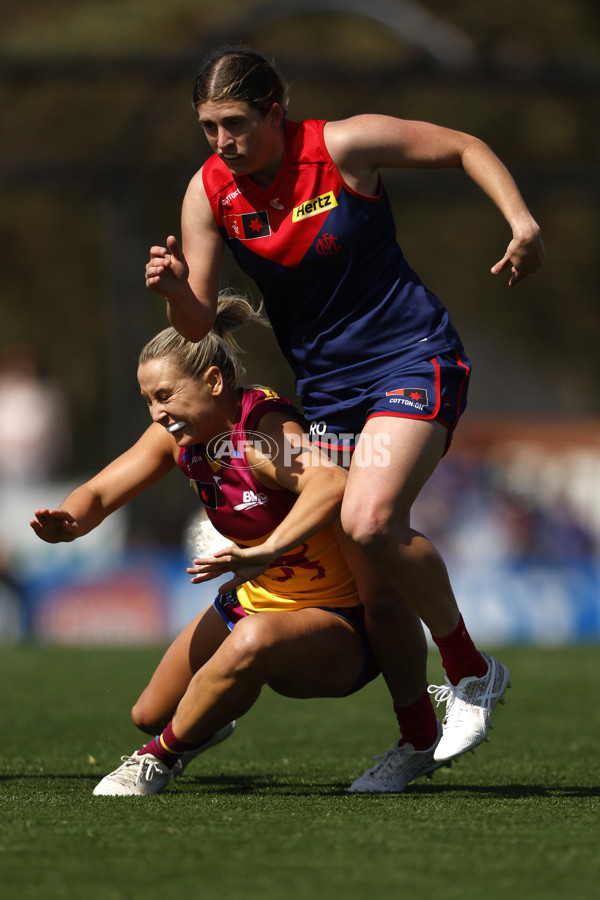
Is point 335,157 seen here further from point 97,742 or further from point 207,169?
point 97,742

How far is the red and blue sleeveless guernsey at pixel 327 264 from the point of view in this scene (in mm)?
3920

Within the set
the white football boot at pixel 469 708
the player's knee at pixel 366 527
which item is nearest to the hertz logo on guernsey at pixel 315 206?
the player's knee at pixel 366 527

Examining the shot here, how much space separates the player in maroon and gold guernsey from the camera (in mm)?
3732

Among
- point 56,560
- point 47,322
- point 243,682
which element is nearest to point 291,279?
point 243,682

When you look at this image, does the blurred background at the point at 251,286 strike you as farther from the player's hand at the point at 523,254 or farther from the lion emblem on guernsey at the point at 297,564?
the player's hand at the point at 523,254

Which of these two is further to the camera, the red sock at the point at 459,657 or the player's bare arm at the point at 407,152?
the red sock at the point at 459,657

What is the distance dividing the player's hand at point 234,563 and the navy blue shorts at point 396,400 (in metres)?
0.60

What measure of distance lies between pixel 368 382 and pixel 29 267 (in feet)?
59.8

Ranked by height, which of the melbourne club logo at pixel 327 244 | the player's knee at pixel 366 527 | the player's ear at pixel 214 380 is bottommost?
the player's knee at pixel 366 527

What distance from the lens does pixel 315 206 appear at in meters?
3.92

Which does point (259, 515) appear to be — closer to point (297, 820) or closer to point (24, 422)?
point (297, 820)

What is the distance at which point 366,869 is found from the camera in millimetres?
2709

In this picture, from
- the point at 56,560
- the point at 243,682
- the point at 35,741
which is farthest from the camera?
the point at 56,560

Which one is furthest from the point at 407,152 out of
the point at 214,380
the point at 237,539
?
the point at 237,539
